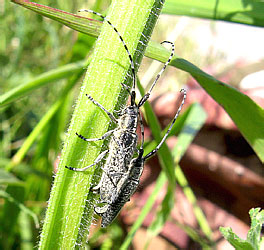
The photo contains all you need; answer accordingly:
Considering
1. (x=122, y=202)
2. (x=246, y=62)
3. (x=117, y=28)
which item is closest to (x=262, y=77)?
(x=246, y=62)

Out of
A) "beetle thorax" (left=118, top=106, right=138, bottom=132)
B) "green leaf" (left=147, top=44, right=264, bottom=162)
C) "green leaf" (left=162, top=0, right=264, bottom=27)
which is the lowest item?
"beetle thorax" (left=118, top=106, right=138, bottom=132)

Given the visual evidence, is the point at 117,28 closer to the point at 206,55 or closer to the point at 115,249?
the point at 115,249

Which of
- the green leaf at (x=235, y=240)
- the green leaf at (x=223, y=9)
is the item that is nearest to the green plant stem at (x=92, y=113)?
the green leaf at (x=235, y=240)

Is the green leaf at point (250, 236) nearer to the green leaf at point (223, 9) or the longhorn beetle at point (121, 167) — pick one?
the longhorn beetle at point (121, 167)

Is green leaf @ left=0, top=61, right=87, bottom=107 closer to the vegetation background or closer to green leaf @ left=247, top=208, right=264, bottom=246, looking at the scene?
the vegetation background

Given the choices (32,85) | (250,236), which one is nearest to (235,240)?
(250,236)

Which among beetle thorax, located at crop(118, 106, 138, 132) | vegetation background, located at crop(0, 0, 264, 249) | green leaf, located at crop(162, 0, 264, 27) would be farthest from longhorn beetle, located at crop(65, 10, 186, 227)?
vegetation background, located at crop(0, 0, 264, 249)
